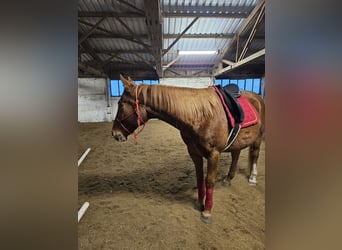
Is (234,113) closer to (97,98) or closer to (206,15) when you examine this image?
(206,15)

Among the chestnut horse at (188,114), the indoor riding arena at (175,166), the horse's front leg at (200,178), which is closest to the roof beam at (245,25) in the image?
the indoor riding arena at (175,166)

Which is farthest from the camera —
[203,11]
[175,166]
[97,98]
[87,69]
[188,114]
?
[97,98]

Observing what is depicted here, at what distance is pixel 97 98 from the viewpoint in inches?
322

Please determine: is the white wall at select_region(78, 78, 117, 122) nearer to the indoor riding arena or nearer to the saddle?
the indoor riding arena

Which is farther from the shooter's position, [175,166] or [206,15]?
[206,15]

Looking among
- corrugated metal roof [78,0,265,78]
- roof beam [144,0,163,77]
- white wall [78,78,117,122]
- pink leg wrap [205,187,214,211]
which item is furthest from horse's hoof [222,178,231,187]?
white wall [78,78,117,122]

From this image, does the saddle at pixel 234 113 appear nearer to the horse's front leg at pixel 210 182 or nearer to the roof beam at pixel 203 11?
the horse's front leg at pixel 210 182

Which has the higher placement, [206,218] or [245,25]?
[245,25]

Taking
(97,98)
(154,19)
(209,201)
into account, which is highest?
(154,19)

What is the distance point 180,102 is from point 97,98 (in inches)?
285

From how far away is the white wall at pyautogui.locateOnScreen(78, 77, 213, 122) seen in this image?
8070mm

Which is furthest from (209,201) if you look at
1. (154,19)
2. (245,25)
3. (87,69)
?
(87,69)
